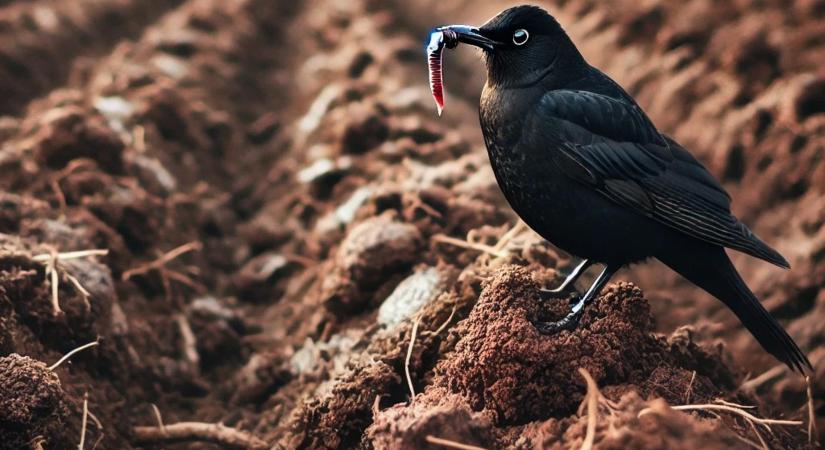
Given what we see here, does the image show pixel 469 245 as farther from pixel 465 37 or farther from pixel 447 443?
pixel 447 443

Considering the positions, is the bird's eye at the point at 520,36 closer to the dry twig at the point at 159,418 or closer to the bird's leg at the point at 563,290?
the bird's leg at the point at 563,290

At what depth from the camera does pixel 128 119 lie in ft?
17.0

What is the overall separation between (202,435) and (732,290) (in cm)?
219

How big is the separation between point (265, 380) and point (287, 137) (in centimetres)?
229

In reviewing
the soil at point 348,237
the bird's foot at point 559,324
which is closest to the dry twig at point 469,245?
the soil at point 348,237

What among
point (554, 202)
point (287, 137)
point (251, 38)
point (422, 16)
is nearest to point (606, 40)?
point (422, 16)

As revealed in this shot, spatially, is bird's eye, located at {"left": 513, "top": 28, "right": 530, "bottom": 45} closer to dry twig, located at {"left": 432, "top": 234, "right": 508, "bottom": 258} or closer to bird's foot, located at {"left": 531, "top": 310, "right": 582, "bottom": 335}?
dry twig, located at {"left": 432, "top": 234, "right": 508, "bottom": 258}

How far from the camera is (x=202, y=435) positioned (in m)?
3.47

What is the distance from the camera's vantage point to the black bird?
296cm

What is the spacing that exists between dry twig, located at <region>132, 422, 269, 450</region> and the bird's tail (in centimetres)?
183

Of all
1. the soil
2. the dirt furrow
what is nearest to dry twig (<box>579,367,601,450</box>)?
the soil

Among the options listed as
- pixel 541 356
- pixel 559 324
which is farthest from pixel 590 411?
pixel 559 324

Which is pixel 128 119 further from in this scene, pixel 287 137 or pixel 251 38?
pixel 251 38

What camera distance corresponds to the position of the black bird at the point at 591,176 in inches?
117
